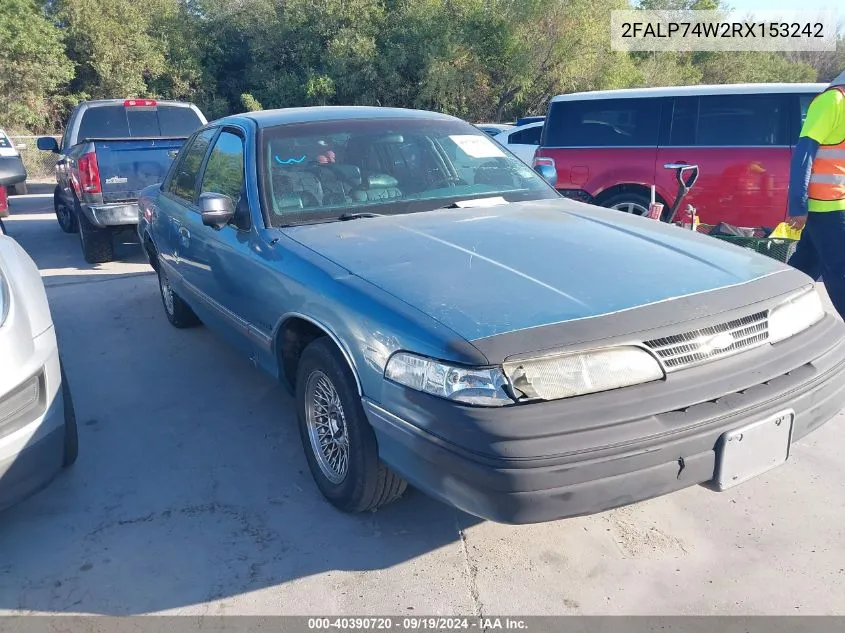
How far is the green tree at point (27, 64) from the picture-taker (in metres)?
21.7

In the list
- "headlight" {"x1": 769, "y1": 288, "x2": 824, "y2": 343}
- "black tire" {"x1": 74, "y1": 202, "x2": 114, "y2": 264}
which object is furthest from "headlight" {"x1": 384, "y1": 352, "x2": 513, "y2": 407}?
"black tire" {"x1": 74, "y1": 202, "x2": 114, "y2": 264}

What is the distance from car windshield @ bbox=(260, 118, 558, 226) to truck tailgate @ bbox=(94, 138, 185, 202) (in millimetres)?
4357

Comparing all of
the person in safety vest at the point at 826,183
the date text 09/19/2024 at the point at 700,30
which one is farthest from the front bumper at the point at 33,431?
the date text 09/19/2024 at the point at 700,30

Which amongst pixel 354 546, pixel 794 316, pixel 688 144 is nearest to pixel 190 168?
pixel 354 546

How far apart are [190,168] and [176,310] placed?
1334 millimetres

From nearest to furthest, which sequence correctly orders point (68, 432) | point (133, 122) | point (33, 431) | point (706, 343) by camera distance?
point (706, 343) < point (33, 431) < point (68, 432) < point (133, 122)

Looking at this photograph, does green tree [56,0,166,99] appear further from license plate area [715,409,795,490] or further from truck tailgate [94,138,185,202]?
license plate area [715,409,795,490]

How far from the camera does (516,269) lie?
8.89 feet

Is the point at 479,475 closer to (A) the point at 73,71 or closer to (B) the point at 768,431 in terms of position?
(B) the point at 768,431

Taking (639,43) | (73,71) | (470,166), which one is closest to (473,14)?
(639,43)

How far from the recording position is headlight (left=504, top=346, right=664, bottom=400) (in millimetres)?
2186

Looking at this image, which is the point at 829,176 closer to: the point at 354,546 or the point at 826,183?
the point at 826,183

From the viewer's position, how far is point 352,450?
9.02 feet

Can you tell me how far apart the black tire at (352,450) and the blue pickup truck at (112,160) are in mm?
5403
